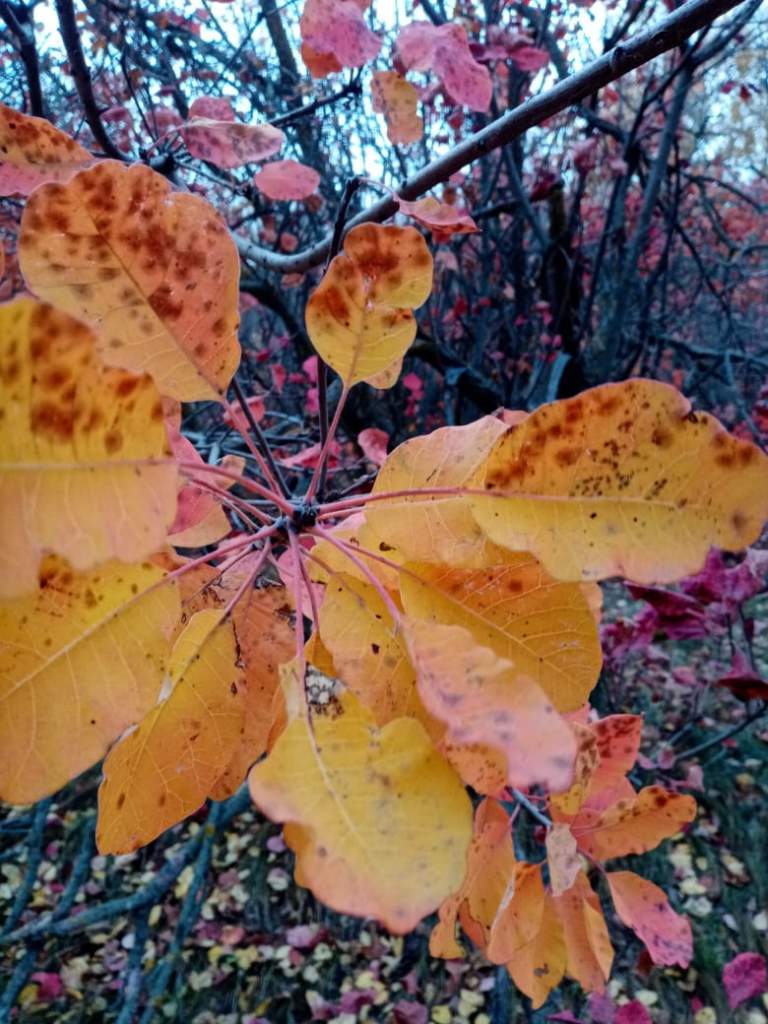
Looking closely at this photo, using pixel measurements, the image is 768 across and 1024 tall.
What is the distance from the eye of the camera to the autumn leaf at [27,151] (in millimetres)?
623

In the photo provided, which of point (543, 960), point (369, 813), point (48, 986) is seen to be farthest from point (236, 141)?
point (48, 986)

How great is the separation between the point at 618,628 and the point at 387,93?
1482 mm

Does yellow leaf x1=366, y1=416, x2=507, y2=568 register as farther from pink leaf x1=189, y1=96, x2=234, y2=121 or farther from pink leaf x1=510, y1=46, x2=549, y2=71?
pink leaf x1=510, y1=46, x2=549, y2=71

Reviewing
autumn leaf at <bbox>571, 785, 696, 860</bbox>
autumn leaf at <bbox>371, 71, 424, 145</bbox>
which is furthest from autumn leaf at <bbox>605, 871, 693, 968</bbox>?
autumn leaf at <bbox>371, 71, 424, 145</bbox>

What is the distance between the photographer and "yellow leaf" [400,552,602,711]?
0.46m

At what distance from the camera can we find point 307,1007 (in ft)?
6.72

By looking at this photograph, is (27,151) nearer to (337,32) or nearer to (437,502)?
(437,502)

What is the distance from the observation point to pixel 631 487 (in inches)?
15.5

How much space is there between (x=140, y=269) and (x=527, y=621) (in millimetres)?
345

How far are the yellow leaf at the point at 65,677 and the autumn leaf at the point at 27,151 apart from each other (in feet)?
1.39

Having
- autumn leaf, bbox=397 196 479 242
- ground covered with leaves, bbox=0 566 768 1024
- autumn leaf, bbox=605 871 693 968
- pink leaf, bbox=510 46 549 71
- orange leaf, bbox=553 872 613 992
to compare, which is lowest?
ground covered with leaves, bbox=0 566 768 1024

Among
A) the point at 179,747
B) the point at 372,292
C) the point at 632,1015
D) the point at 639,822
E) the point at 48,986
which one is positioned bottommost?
the point at 48,986

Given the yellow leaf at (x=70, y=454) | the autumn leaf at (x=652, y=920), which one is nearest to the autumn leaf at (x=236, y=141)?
the yellow leaf at (x=70, y=454)

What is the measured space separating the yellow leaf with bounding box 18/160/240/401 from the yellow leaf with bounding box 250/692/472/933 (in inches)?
10.8
